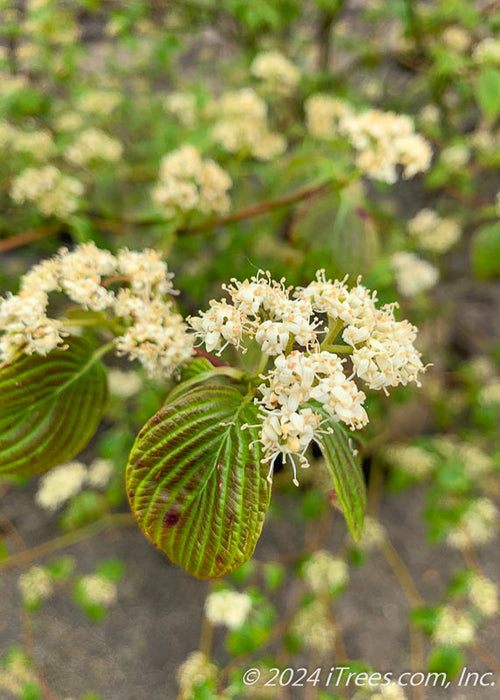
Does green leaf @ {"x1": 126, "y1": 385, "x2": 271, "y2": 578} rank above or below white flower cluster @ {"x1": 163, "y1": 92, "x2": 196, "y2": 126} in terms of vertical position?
below

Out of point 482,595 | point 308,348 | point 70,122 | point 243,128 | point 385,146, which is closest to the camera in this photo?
point 308,348

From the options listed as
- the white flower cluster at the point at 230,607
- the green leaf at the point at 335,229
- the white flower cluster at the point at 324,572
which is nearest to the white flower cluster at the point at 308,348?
the green leaf at the point at 335,229

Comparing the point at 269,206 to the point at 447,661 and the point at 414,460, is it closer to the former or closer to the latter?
the point at 414,460

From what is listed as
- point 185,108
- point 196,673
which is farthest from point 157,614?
point 185,108

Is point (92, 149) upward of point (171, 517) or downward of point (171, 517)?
upward

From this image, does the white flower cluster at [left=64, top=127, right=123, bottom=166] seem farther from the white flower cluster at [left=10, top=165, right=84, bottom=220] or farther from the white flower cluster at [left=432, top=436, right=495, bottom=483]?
the white flower cluster at [left=432, top=436, right=495, bottom=483]

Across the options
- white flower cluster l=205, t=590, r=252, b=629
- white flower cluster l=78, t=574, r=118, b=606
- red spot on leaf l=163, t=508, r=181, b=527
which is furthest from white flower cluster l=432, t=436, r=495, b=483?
red spot on leaf l=163, t=508, r=181, b=527
